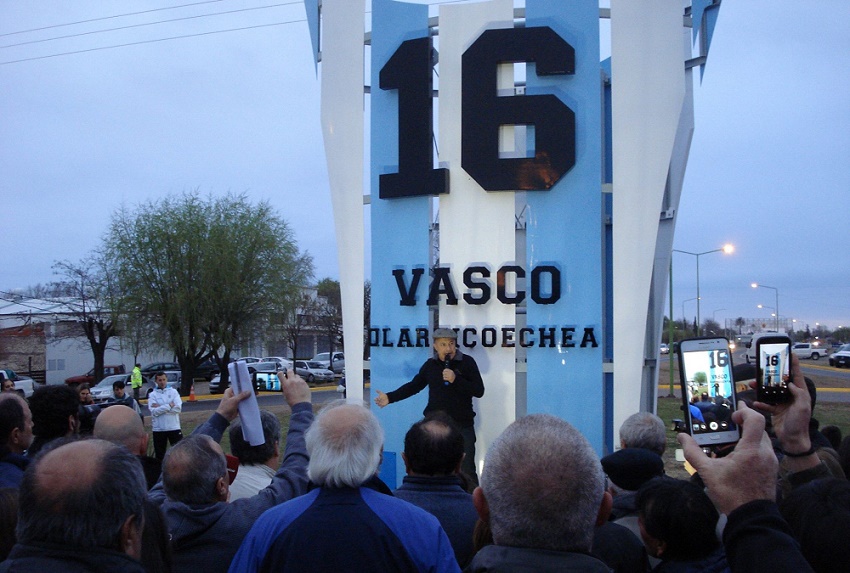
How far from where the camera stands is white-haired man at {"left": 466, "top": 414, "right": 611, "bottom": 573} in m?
1.84

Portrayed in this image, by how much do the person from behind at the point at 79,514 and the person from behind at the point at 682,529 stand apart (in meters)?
1.72

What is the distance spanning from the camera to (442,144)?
25.3ft

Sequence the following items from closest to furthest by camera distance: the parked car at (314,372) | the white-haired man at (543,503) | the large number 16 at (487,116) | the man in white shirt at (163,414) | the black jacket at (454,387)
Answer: the white-haired man at (543,503), the black jacket at (454,387), the large number 16 at (487,116), the man in white shirt at (163,414), the parked car at (314,372)

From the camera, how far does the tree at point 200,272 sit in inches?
1193

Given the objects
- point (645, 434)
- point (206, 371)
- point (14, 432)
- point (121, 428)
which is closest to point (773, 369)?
point (645, 434)

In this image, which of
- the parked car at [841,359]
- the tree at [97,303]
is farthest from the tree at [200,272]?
the parked car at [841,359]

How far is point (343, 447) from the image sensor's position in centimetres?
268

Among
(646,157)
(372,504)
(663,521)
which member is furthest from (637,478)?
(646,157)

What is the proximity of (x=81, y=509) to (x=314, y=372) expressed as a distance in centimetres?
3743

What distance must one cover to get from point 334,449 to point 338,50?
648 cm

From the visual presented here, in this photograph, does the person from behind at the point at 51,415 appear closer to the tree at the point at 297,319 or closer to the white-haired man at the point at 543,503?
the white-haired man at the point at 543,503

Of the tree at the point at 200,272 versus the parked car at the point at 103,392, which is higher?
the tree at the point at 200,272

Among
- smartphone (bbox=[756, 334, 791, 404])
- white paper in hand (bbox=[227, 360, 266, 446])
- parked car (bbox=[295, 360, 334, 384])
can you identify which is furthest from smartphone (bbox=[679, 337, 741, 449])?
A: parked car (bbox=[295, 360, 334, 384])

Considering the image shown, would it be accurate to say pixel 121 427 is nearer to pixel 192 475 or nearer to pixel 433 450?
pixel 192 475
